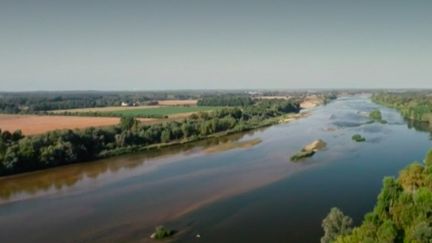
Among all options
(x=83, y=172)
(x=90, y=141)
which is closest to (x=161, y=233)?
(x=83, y=172)

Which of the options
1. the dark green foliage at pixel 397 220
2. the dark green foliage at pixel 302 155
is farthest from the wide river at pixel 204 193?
the dark green foliage at pixel 397 220

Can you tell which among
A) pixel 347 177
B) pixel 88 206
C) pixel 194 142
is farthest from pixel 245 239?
pixel 194 142

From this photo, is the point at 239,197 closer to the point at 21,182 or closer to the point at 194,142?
the point at 21,182

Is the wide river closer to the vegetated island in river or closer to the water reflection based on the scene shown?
the water reflection

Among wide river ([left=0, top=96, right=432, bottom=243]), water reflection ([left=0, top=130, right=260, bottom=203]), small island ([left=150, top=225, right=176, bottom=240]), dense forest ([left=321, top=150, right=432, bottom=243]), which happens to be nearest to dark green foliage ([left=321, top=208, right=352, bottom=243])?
dense forest ([left=321, top=150, right=432, bottom=243])

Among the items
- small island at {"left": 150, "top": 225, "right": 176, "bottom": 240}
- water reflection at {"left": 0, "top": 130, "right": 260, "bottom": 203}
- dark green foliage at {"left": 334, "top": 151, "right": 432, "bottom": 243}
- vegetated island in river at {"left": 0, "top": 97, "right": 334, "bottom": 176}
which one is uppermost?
dark green foliage at {"left": 334, "top": 151, "right": 432, "bottom": 243}

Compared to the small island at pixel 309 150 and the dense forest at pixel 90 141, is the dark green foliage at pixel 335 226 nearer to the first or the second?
the small island at pixel 309 150

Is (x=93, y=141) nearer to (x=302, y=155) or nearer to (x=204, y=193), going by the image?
(x=204, y=193)

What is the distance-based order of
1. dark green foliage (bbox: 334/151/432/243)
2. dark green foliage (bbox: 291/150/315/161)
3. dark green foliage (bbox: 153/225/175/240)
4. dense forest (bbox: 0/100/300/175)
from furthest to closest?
dark green foliage (bbox: 291/150/315/161) → dense forest (bbox: 0/100/300/175) → dark green foliage (bbox: 153/225/175/240) → dark green foliage (bbox: 334/151/432/243)
